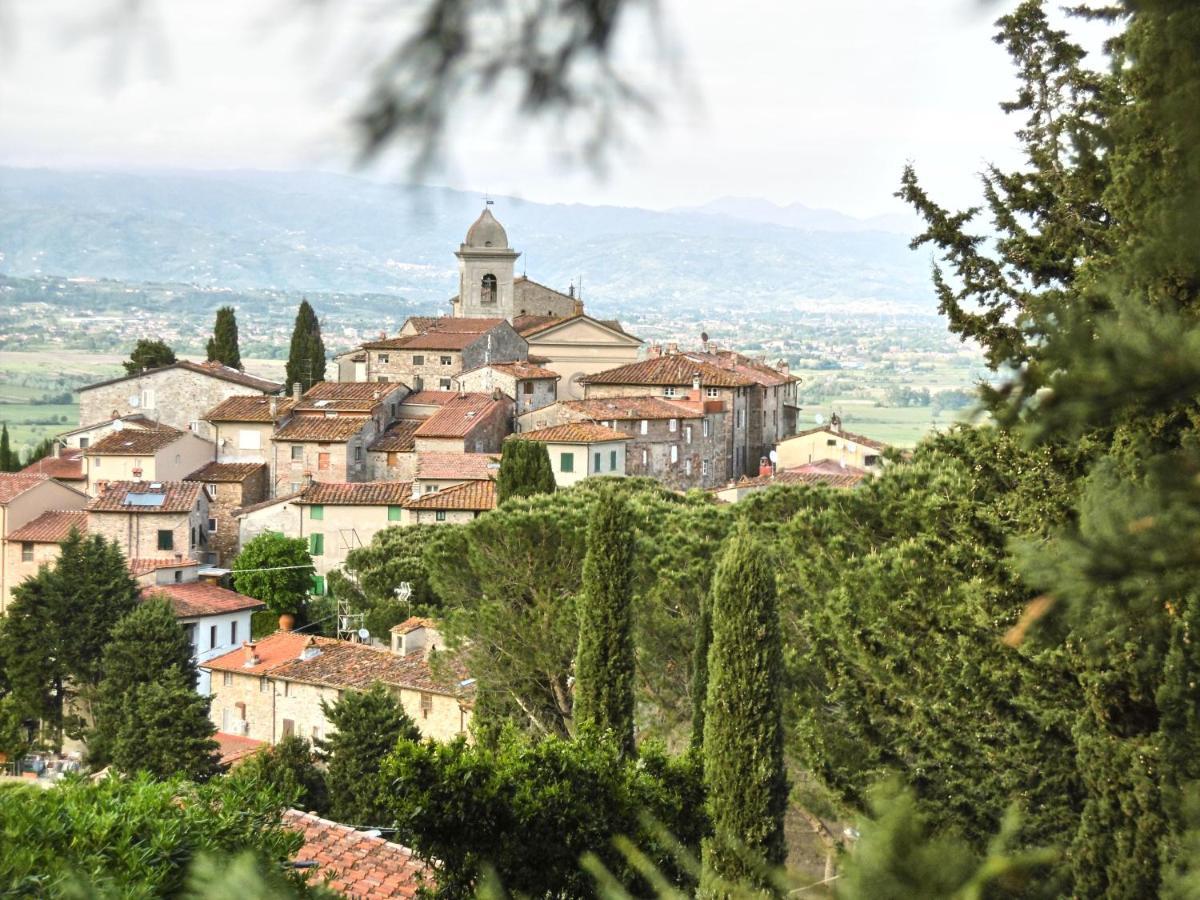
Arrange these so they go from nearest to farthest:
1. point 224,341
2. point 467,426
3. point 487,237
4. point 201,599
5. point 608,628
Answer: point 608,628 < point 201,599 < point 467,426 < point 224,341 < point 487,237

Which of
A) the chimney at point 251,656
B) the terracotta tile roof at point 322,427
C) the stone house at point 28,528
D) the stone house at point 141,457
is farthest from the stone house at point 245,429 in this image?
the chimney at point 251,656

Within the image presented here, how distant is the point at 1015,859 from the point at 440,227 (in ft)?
4.74

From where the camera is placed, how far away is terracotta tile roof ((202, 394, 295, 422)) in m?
43.4

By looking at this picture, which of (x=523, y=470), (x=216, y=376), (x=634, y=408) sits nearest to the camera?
(x=523, y=470)

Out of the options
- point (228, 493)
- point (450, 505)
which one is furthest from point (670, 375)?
point (228, 493)

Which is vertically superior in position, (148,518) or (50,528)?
(148,518)

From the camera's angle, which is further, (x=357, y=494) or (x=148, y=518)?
(x=357, y=494)

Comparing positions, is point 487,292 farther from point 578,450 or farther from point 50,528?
point 50,528

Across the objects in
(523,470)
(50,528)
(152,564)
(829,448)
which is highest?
(829,448)

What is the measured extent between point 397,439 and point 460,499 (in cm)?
644

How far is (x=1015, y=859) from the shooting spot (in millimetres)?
2139

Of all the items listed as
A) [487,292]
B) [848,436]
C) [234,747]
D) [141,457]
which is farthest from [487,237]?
[234,747]

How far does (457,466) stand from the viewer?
40031 mm

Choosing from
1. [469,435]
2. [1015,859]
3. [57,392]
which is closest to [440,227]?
[1015,859]
